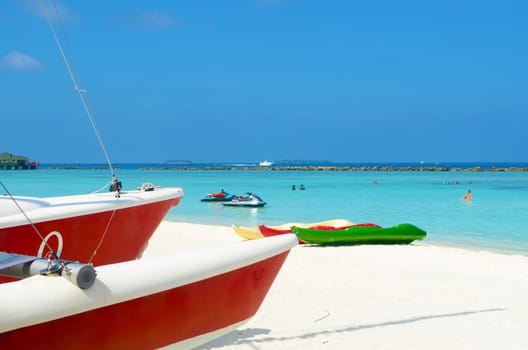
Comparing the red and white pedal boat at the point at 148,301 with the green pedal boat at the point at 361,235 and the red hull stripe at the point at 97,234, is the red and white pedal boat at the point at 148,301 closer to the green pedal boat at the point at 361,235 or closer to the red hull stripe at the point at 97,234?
the red hull stripe at the point at 97,234

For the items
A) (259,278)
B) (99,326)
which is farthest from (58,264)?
→ (259,278)

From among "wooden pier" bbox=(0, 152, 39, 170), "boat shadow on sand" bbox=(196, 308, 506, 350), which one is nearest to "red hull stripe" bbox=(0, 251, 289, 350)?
"boat shadow on sand" bbox=(196, 308, 506, 350)

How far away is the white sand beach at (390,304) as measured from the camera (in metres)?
5.43

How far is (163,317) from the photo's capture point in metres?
3.04

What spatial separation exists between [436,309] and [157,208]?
12.2 ft

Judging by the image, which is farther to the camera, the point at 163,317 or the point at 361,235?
the point at 361,235

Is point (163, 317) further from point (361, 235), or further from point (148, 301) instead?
point (361, 235)

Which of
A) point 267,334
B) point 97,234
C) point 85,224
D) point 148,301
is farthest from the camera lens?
point 267,334

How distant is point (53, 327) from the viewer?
2.47 meters

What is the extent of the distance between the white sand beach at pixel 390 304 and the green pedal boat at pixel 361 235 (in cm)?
113

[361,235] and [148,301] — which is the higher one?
[148,301]

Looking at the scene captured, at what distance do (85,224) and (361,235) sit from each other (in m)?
9.14

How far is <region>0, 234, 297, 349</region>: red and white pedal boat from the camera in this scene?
2.37 metres

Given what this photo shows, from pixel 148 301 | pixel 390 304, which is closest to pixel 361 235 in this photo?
pixel 390 304
